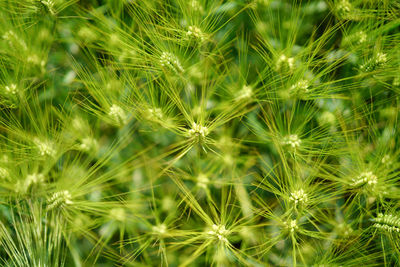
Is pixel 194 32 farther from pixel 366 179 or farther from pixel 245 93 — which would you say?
pixel 366 179

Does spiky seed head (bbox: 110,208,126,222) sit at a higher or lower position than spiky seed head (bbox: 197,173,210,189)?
lower

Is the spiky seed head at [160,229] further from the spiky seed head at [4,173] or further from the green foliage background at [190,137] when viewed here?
the spiky seed head at [4,173]

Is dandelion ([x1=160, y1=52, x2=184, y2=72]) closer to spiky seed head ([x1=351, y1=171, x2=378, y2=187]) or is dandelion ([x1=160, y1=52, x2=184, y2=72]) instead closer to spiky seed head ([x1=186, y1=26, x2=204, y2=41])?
spiky seed head ([x1=186, y1=26, x2=204, y2=41])

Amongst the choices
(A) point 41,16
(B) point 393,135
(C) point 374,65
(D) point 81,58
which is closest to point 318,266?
(B) point 393,135

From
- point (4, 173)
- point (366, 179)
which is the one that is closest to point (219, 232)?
point (366, 179)

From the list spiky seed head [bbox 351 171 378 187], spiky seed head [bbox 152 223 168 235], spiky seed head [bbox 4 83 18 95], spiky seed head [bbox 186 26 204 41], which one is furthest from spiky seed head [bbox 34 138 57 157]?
spiky seed head [bbox 351 171 378 187]

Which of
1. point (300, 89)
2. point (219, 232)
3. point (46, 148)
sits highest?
point (300, 89)

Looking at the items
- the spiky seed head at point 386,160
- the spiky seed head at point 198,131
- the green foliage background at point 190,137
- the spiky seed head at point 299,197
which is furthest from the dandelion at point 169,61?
the spiky seed head at point 386,160
